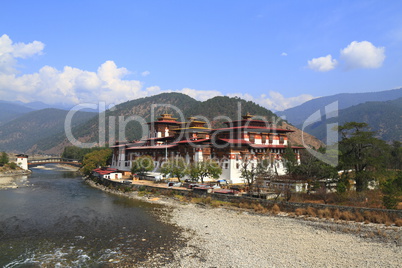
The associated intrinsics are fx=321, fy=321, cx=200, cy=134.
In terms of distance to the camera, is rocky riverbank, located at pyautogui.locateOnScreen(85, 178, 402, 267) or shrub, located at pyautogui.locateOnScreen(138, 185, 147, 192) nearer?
rocky riverbank, located at pyautogui.locateOnScreen(85, 178, 402, 267)

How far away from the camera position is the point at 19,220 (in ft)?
109

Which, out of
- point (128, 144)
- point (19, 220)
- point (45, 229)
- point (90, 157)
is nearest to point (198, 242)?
point (45, 229)

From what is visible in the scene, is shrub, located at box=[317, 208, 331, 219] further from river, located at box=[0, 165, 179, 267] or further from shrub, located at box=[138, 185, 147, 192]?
shrub, located at box=[138, 185, 147, 192]

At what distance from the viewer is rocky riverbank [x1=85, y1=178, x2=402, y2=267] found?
21.1 meters

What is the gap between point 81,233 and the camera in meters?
28.8

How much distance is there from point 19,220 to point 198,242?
65.6ft

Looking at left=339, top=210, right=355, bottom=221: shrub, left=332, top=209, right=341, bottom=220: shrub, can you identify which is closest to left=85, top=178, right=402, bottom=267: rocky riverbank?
left=339, top=210, right=355, bottom=221: shrub

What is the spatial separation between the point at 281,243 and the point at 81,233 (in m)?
17.4

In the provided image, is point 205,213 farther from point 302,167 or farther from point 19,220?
point 19,220

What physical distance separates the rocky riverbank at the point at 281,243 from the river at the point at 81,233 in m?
2.28

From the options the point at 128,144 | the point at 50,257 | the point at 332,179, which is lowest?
the point at 50,257

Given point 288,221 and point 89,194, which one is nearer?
point 288,221

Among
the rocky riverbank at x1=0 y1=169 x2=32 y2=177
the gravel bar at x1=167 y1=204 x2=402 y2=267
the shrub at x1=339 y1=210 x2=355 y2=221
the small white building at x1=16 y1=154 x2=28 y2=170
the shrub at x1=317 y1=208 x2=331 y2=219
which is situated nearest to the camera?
the gravel bar at x1=167 y1=204 x2=402 y2=267

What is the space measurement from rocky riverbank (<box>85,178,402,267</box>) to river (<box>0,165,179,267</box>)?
228 cm
